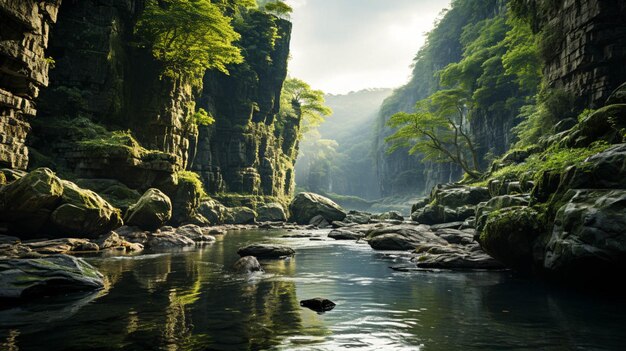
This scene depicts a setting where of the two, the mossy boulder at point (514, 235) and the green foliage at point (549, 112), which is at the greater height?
the green foliage at point (549, 112)

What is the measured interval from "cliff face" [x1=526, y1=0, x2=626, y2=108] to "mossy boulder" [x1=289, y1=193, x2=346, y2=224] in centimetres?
1863

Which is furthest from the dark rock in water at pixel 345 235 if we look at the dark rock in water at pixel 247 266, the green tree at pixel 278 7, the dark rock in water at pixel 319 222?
the green tree at pixel 278 7

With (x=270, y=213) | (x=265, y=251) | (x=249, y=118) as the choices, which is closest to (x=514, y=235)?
(x=265, y=251)

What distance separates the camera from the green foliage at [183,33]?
953 inches

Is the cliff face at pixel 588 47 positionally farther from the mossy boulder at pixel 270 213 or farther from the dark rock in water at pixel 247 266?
the mossy boulder at pixel 270 213

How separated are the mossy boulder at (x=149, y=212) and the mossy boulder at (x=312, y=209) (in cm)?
1695

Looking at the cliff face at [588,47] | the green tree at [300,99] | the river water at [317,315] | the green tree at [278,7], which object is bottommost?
the river water at [317,315]

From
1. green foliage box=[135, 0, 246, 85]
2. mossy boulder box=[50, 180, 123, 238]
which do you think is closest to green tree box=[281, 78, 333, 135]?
green foliage box=[135, 0, 246, 85]

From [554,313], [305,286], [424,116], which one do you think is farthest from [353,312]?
[424,116]

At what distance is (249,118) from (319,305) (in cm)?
3628

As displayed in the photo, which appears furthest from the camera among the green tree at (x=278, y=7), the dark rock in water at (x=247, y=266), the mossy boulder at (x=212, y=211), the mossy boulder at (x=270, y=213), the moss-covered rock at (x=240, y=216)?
the green tree at (x=278, y=7)

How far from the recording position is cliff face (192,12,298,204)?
3712 centimetres

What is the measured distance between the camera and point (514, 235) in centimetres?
845

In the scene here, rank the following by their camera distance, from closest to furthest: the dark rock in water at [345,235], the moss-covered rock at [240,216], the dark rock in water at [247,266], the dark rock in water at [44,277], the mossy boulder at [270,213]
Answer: the dark rock in water at [44,277] < the dark rock in water at [247,266] < the dark rock in water at [345,235] < the moss-covered rock at [240,216] < the mossy boulder at [270,213]
